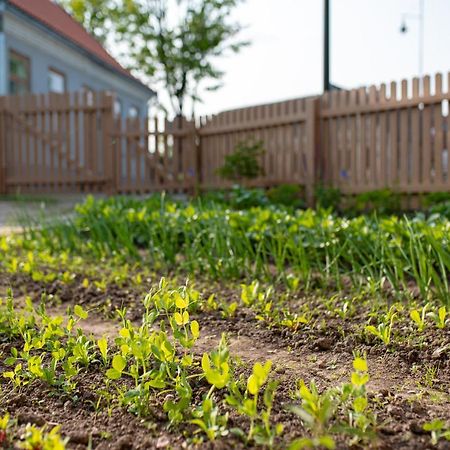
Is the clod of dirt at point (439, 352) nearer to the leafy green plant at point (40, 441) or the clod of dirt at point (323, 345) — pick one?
the clod of dirt at point (323, 345)

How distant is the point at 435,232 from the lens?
9.91ft

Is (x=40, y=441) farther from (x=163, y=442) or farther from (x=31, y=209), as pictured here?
(x=31, y=209)

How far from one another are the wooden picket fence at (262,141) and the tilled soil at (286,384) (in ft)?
17.6

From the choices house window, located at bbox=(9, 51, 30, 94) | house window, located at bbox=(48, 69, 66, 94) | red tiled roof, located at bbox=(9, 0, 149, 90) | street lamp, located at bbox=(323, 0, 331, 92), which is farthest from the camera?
red tiled roof, located at bbox=(9, 0, 149, 90)

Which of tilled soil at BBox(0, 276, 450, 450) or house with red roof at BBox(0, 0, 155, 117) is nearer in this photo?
tilled soil at BBox(0, 276, 450, 450)

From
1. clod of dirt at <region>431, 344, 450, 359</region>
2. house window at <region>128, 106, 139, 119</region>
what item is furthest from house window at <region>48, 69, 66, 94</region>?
clod of dirt at <region>431, 344, 450, 359</region>

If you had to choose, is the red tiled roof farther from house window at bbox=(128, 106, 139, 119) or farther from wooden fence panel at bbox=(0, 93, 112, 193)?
wooden fence panel at bbox=(0, 93, 112, 193)

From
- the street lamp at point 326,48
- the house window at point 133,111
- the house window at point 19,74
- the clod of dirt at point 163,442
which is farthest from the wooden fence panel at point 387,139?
the house window at point 133,111

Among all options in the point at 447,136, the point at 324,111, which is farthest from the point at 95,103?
the point at 447,136

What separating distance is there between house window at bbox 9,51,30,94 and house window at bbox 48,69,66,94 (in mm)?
1112

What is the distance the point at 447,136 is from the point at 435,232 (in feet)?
15.6

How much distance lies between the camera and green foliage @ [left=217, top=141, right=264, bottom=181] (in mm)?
9008

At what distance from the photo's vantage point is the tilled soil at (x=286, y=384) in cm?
140

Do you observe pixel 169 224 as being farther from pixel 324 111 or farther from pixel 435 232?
pixel 324 111
